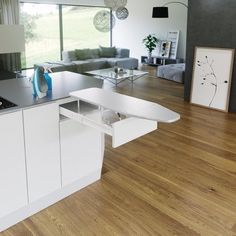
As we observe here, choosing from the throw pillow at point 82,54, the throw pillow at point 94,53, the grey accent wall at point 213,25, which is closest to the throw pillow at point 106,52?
the throw pillow at point 94,53

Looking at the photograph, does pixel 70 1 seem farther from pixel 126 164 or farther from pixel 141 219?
pixel 141 219

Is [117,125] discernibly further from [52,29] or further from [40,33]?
[52,29]

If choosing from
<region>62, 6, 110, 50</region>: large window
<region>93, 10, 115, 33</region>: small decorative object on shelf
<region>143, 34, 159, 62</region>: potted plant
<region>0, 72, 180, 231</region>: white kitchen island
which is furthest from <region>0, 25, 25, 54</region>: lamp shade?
<region>143, 34, 159, 62</region>: potted plant

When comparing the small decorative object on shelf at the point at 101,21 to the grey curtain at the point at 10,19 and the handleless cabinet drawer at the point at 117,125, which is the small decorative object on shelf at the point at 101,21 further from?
the handleless cabinet drawer at the point at 117,125

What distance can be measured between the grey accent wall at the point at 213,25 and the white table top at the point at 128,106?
320 cm

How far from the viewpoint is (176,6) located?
338 inches

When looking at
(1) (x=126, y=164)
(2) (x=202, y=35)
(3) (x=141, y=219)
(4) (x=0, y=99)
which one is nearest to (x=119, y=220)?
(3) (x=141, y=219)

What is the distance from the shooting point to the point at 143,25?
9672mm

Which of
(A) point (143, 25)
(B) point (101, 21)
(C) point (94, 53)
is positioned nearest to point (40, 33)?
(C) point (94, 53)

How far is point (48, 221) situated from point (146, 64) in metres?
8.02

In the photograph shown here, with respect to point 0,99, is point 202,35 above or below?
above

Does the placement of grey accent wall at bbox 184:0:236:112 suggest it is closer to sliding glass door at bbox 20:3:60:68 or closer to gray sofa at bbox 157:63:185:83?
gray sofa at bbox 157:63:185:83

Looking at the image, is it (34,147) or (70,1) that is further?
(70,1)

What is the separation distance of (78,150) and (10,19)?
613 centimetres
